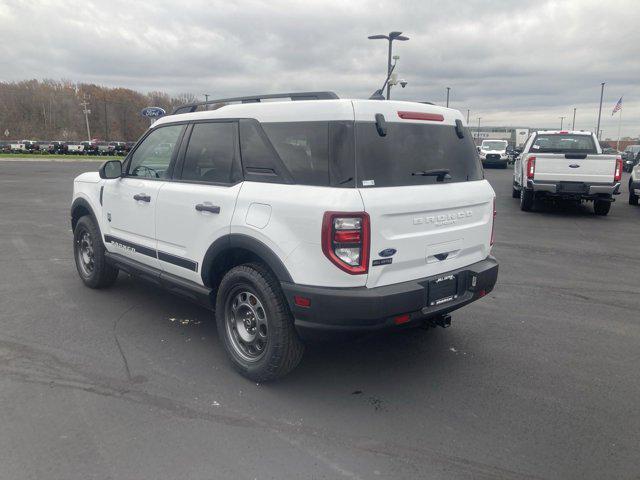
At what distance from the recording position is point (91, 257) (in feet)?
19.4

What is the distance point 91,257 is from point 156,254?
1.74 meters

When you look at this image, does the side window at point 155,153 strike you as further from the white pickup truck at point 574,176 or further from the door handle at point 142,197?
the white pickup truck at point 574,176

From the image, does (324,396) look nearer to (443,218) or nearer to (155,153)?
(443,218)

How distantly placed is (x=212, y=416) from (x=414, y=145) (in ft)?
7.35

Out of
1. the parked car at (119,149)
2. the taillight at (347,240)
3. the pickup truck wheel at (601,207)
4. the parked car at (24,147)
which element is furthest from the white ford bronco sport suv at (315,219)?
the parked car at (24,147)

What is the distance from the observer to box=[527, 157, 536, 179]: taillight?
38.7 feet

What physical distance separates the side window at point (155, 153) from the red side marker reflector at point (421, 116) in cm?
202

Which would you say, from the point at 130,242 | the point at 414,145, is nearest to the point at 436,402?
the point at 414,145

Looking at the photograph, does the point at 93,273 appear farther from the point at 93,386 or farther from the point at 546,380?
the point at 546,380

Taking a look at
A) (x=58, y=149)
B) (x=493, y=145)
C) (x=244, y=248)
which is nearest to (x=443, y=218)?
(x=244, y=248)

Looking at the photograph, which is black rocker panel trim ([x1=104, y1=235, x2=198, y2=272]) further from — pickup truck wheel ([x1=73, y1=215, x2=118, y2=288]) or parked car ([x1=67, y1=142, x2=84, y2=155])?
parked car ([x1=67, y1=142, x2=84, y2=155])

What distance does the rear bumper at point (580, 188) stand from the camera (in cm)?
1138

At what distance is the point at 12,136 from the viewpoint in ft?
260

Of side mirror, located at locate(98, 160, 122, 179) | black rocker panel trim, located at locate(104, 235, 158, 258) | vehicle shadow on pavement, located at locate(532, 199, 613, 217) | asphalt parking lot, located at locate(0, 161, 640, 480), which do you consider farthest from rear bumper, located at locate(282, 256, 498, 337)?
vehicle shadow on pavement, located at locate(532, 199, 613, 217)
